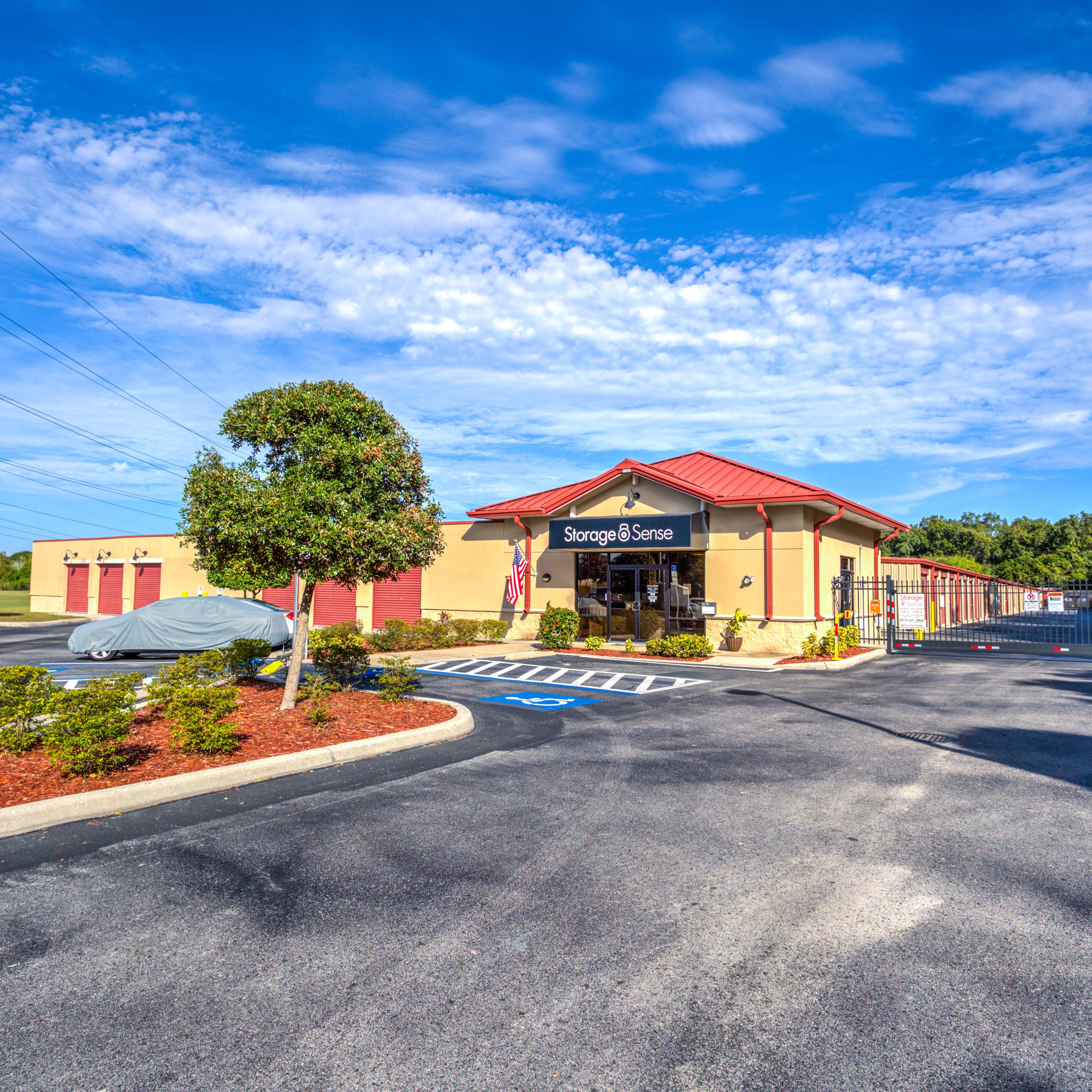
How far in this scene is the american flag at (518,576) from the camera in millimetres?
24203

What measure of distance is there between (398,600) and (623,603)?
9.49m

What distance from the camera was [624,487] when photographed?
2292cm

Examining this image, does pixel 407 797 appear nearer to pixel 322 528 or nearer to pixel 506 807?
pixel 506 807

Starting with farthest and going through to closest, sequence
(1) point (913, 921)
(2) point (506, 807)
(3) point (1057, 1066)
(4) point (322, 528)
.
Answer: (4) point (322, 528)
(2) point (506, 807)
(1) point (913, 921)
(3) point (1057, 1066)

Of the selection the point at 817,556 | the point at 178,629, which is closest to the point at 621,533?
the point at 817,556

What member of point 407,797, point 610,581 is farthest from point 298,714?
point 610,581

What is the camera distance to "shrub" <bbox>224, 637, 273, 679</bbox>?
38.5 ft

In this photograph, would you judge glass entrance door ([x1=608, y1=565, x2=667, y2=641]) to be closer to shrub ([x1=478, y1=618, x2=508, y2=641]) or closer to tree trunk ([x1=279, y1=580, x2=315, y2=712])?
shrub ([x1=478, y1=618, x2=508, y2=641])

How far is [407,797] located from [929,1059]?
15.3 feet

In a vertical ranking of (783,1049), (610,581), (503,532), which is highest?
(503,532)

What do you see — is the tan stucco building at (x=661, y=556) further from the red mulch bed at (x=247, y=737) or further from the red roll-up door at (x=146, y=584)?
the red roll-up door at (x=146, y=584)

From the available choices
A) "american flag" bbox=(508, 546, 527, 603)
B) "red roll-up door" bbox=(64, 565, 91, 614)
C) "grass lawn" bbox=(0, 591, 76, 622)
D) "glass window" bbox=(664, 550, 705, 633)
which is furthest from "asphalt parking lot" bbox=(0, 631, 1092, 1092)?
"red roll-up door" bbox=(64, 565, 91, 614)

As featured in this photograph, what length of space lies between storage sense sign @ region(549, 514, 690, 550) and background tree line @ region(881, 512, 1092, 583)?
109ft

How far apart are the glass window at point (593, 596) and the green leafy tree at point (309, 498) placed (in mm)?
13050
